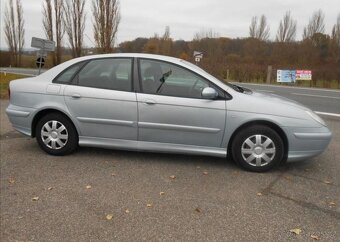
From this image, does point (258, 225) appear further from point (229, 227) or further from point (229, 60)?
point (229, 60)

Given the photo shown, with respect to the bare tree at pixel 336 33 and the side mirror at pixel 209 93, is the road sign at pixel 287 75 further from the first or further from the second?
the side mirror at pixel 209 93

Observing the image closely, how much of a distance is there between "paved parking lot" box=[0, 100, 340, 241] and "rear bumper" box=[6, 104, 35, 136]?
38 cm

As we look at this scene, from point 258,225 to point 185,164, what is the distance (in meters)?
1.68

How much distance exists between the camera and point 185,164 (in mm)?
4559

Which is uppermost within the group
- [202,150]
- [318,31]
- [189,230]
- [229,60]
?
[318,31]

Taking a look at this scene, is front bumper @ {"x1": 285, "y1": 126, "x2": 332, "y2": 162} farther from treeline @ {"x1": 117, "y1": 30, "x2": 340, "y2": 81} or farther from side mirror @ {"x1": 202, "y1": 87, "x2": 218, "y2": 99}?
treeline @ {"x1": 117, "y1": 30, "x2": 340, "y2": 81}

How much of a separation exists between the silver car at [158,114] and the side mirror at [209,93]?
13 mm

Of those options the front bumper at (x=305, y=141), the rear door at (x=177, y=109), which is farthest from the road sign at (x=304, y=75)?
the rear door at (x=177, y=109)

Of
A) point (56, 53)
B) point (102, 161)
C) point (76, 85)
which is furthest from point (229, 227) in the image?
point (56, 53)

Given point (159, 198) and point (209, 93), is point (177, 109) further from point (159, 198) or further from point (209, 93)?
point (159, 198)

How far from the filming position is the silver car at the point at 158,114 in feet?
13.8

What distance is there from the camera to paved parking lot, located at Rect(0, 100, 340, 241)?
291cm

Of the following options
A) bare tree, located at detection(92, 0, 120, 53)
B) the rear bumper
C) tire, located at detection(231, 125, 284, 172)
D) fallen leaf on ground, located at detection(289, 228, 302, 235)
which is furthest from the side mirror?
bare tree, located at detection(92, 0, 120, 53)

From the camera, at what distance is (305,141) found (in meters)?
4.19
